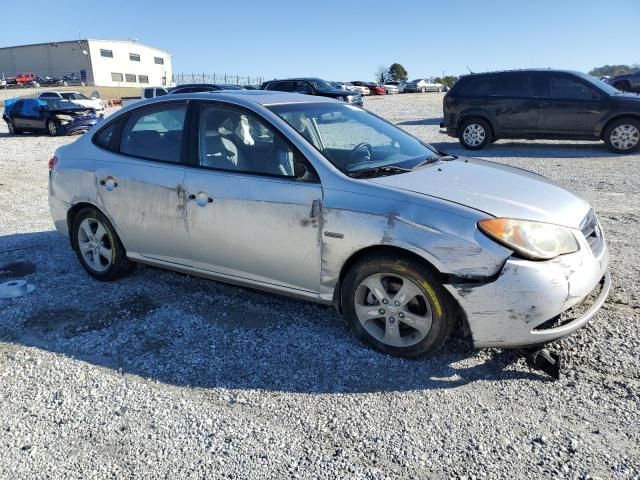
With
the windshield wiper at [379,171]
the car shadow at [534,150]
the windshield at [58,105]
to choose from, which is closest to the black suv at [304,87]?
the windshield at [58,105]

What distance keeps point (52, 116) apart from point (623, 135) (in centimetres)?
1851

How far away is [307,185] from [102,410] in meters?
1.85

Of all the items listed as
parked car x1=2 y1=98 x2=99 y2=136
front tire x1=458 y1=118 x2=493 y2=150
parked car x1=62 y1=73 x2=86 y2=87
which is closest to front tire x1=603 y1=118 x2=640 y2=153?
front tire x1=458 y1=118 x2=493 y2=150

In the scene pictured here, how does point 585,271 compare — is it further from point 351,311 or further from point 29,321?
point 29,321

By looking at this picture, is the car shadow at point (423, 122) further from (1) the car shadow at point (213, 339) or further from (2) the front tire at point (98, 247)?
(1) the car shadow at point (213, 339)

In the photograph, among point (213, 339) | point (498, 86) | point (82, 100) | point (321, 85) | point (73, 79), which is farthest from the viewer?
point (73, 79)

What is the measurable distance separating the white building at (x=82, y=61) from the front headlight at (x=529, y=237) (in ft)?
292

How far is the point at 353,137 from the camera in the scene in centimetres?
402

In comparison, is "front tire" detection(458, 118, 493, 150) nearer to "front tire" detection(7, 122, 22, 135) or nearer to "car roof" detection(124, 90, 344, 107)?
"car roof" detection(124, 90, 344, 107)

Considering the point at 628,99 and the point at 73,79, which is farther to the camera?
the point at 73,79

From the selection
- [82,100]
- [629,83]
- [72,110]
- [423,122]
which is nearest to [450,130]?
[423,122]

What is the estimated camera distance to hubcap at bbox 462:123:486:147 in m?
12.9

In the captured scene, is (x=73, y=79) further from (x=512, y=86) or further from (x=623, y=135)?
(x=623, y=135)

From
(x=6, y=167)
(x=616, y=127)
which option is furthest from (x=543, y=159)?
(x=6, y=167)
